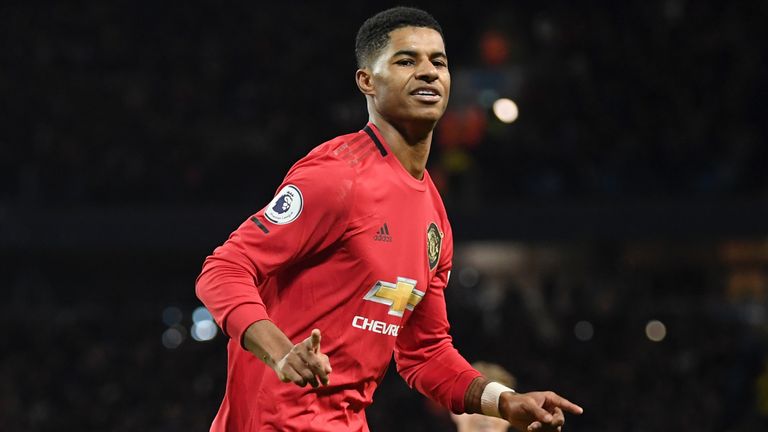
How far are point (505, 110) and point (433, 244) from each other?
1373cm

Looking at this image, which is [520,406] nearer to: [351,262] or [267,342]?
[351,262]

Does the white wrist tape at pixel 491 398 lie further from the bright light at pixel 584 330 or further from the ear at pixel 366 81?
the bright light at pixel 584 330

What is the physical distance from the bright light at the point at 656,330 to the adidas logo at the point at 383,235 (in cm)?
1146

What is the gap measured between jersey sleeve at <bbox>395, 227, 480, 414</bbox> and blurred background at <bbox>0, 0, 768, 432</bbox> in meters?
9.31

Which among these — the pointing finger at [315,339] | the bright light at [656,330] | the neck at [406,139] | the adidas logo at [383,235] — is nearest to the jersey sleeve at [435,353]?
the neck at [406,139]

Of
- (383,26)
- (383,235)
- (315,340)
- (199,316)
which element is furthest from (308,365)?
(199,316)

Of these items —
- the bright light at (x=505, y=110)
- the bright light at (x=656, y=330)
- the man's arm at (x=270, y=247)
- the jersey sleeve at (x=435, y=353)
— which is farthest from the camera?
the bright light at (x=505, y=110)

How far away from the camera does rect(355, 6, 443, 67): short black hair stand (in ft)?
12.2

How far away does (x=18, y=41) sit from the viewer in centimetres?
2000

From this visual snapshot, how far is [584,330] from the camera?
14875 millimetres

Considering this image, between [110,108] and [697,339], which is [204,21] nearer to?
[110,108]

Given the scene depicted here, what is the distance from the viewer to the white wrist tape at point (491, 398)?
3.84m

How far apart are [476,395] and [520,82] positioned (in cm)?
1505

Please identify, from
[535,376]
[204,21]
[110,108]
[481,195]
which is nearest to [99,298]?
[110,108]
